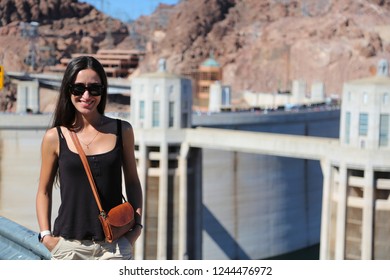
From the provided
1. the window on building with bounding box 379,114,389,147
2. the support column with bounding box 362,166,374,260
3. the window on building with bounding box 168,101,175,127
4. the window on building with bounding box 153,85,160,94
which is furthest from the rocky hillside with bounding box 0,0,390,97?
the support column with bounding box 362,166,374,260

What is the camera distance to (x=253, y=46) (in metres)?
76.8

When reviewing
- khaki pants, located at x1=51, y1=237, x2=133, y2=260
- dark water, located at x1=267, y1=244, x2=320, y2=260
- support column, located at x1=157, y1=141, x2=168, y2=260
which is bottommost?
dark water, located at x1=267, y1=244, x2=320, y2=260

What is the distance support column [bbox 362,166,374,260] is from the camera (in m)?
19.3

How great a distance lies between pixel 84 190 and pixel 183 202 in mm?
20016

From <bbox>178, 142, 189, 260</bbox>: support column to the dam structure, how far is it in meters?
0.04

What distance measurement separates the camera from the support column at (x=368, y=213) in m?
19.3

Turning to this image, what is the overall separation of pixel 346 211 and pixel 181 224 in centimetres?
680

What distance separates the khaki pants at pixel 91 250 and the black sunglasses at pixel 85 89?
917mm

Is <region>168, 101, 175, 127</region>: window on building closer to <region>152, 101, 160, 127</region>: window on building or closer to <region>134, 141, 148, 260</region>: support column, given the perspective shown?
<region>152, 101, 160, 127</region>: window on building

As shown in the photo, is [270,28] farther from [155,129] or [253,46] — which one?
[155,129]

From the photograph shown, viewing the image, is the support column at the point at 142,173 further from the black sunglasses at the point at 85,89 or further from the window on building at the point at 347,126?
the black sunglasses at the point at 85,89

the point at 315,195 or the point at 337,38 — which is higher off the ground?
the point at 337,38

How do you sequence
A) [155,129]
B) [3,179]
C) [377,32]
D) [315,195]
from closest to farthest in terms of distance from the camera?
1. [155,129]
2. [3,179]
3. [315,195]
4. [377,32]

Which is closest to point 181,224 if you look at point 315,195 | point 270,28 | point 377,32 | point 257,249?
point 257,249
